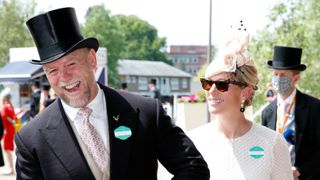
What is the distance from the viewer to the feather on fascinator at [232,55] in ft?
12.5

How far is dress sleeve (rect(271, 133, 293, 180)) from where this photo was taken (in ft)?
12.2

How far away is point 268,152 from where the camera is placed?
3752mm

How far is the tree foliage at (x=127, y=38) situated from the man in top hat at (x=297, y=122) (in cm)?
7002

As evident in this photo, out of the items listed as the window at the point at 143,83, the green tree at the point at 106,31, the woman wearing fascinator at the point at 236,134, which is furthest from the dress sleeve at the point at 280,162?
the window at the point at 143,83

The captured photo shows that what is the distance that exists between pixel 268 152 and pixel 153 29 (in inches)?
4808

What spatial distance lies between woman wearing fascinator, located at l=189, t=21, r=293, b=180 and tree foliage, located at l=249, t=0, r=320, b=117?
11.4m

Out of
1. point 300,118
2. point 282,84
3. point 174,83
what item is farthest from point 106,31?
point 300,118

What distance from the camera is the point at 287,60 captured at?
223 inches

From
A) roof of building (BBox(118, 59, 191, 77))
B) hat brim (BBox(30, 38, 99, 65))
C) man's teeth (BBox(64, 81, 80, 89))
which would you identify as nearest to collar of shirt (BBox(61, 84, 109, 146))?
man's teeth (BBox(64, 81, 80, 89))

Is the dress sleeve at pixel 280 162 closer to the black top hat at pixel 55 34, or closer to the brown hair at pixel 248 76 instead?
the brown hair at pixel 248 76

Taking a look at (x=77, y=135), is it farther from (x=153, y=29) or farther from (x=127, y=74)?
(x=153, y=29)

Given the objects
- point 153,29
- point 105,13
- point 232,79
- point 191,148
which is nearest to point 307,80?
point 232,79

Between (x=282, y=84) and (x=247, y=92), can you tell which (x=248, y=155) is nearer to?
(x=247, y=92)

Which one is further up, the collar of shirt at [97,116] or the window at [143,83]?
the collar of shirt at [97,116]
